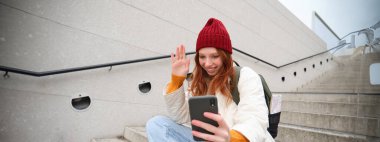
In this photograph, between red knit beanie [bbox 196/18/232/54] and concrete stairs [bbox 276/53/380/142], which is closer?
red knit beanie [bbox 196/18/232/54]

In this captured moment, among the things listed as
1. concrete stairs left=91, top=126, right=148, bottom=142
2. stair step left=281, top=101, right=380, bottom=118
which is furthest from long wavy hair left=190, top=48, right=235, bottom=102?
stair step left=281, top=101, right=380, bottom=118

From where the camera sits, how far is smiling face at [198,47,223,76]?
1.21 m

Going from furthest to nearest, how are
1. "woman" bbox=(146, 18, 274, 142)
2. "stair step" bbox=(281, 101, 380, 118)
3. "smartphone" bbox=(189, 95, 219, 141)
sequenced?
"stair step" bbox=(281, 101, 380, 118)
"woman" bbox=(146, 18, 274, 142)
"smartphone" bbox=(189, 95, 219, 141)

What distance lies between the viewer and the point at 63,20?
2160mm

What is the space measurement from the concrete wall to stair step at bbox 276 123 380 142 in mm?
1501

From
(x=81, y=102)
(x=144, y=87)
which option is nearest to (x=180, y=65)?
(x=81, y=102)

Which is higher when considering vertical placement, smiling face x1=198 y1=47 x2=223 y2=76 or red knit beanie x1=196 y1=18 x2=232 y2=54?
red knit beanie x1=196 y1=18 x2=232 y2=54

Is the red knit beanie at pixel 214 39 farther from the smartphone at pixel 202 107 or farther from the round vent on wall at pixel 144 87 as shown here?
the round vent on wall at pixel 144 87

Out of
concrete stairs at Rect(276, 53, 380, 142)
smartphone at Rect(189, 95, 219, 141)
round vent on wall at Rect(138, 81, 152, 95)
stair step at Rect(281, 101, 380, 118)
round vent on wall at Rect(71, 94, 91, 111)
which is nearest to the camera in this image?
smartphone at Rect(189, 95, 219, 141)

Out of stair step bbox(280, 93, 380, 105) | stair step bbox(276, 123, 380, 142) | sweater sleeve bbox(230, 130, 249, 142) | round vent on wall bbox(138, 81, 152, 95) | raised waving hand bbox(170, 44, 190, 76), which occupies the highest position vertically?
raised waving hand bbox(170, 44, 190, 76)

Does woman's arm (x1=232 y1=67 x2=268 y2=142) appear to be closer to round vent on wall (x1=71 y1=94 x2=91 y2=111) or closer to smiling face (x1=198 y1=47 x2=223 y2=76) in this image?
smiling face (x1=198 y1=47 x2=223 y2=76)

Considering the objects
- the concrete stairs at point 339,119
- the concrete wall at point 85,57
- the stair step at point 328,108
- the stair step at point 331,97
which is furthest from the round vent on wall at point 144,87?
the stair step at point 331,97

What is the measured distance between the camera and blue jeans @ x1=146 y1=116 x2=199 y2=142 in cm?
123

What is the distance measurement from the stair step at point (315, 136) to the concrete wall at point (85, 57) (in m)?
1.50
